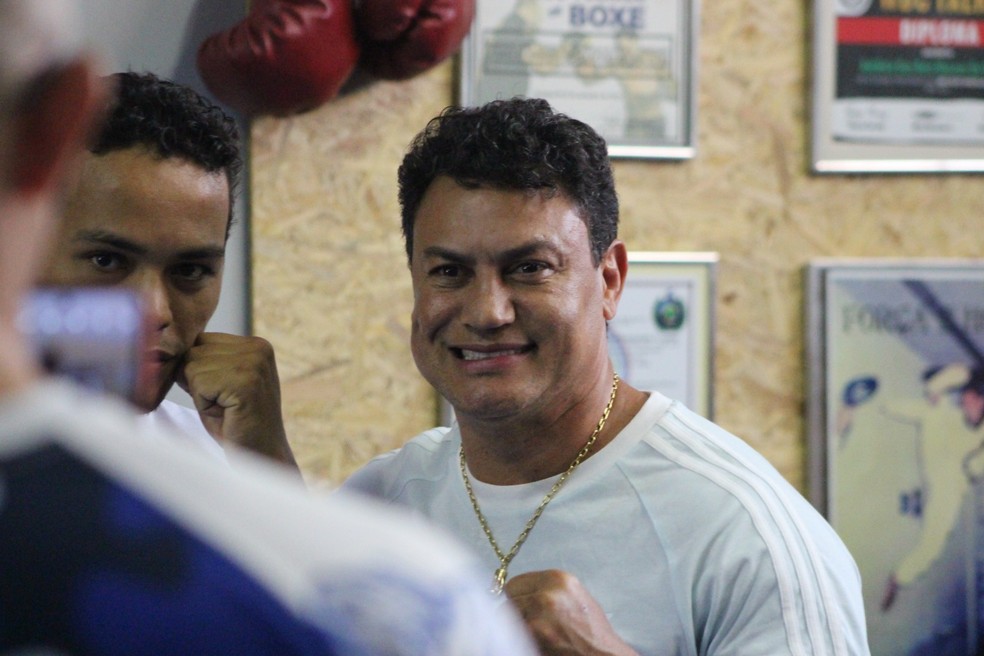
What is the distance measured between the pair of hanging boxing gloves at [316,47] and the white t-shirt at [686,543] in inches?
47.0

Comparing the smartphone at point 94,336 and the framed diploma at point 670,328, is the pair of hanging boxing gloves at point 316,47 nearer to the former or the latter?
the framed diploma at point 670,328

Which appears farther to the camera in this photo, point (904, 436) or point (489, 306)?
point (904, 436)

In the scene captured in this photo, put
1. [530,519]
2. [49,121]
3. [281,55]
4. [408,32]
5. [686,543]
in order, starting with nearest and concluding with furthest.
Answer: [49,121]
[686,543]
[530,519]
[281,55]
[408,32]

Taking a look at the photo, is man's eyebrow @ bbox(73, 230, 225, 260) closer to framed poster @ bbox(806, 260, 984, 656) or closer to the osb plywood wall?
the osb plywood wall

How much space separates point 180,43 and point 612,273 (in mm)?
1412

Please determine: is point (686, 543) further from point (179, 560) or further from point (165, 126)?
point (179, 560)

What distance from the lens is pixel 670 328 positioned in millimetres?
2826

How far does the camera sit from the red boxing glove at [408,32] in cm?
247

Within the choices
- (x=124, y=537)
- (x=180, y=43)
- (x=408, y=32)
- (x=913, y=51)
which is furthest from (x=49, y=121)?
(x=913, y=51)

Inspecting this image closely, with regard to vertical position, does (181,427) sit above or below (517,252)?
below

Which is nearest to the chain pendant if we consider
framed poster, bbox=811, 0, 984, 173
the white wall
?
the white wall

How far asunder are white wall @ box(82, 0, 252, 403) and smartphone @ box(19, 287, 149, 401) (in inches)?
37.0

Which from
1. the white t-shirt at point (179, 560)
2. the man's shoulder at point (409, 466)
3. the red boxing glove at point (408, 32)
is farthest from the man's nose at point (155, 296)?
the white t-shirt at point (179, 560)

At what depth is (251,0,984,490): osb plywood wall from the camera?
267 cm
